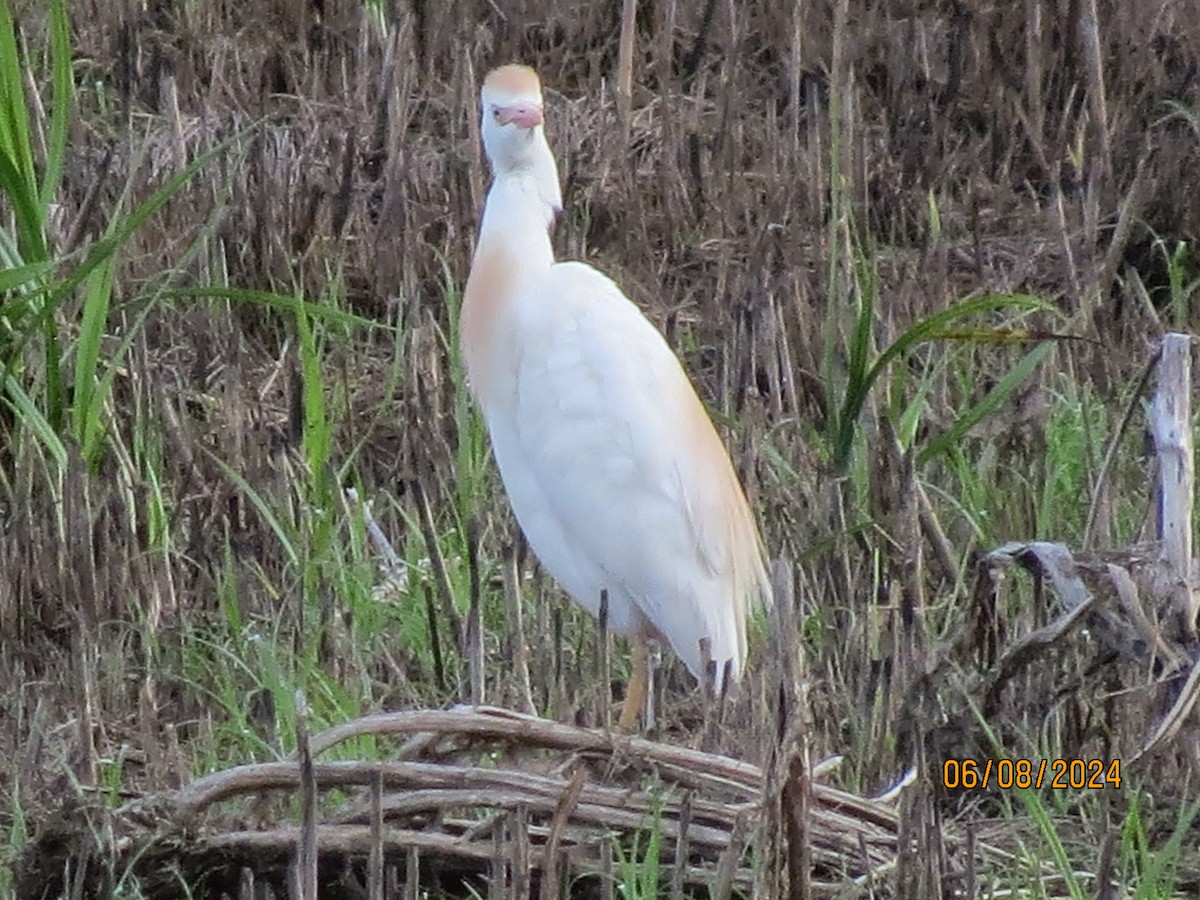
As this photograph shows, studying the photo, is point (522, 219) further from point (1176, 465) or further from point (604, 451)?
point (1176, 465)

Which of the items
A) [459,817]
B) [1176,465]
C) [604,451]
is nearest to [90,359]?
[604,451]

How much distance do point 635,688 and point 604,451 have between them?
0.41 m

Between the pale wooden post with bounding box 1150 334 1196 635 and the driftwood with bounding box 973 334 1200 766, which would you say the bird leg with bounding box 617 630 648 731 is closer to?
the driftwood with bounding box 973 334 1200 766

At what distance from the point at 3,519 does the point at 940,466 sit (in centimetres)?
154

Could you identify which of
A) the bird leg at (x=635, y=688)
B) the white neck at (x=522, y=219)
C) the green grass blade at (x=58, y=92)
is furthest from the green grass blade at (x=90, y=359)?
the bird leg at (x=635, y=688)

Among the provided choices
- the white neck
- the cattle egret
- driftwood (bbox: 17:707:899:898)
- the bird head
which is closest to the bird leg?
the cattle egret

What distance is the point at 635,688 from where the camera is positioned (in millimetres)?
3031

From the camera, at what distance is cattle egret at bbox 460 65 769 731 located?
319 cm

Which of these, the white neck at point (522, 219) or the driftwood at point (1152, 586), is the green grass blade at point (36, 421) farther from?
the driftwood at point (1152, 586)

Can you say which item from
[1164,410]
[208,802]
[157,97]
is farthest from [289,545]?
[157,97]

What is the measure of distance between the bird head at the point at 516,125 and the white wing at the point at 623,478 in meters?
0.18

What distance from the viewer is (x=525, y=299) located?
3.34 m

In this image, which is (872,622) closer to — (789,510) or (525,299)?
(789,510)
